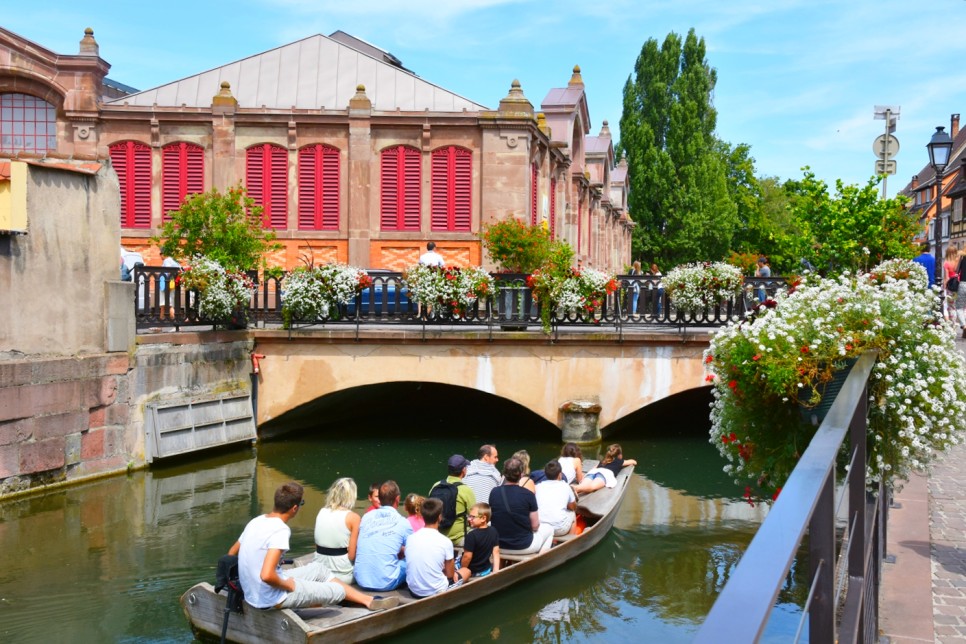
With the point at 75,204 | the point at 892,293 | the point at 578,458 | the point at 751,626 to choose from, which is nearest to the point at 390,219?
the point at 75,204

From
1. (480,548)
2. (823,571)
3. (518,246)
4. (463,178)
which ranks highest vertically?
(463,178)

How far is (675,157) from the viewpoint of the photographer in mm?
58062

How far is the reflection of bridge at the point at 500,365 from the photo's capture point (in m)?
18.4

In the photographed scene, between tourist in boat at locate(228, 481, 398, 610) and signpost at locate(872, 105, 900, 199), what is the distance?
49.4 ft

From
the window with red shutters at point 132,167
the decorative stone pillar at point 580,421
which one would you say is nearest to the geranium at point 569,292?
the decorative stone pillar at point 580,421

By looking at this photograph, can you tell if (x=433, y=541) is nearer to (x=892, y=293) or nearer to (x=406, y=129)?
(x=892, y=293)

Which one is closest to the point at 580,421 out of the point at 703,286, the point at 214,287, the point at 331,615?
the point at 703,286

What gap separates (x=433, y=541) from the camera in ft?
30.7

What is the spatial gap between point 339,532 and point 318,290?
9310mm

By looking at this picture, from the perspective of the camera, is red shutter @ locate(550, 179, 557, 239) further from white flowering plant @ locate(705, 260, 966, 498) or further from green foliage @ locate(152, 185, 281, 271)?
white flowering plant @ locate(705, 260, 966, 498)

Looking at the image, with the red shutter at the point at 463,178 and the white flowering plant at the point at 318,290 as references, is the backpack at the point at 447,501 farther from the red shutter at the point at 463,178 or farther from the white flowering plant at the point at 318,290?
the red shutter at the point at 463,178

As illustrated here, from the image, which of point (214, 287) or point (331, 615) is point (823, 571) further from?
point (214, 287)

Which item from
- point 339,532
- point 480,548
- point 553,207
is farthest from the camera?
point 553,207

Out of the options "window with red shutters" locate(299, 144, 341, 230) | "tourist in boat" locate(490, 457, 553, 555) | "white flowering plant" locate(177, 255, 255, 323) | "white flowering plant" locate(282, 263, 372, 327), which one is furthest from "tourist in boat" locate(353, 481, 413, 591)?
"window with red shutters" locate(299, 144, 341, 230)
